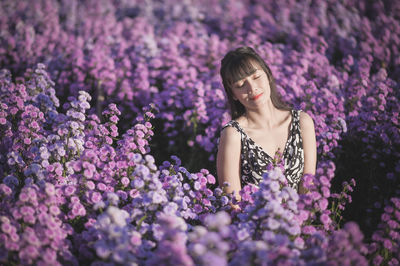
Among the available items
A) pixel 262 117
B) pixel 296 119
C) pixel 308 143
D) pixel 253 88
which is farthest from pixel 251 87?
pixel 308 143

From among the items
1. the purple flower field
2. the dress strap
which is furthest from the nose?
the purple flower field

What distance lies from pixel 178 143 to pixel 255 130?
152 centimetres

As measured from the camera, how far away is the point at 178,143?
164 inches

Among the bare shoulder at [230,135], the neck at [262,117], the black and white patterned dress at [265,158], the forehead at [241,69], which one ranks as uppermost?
the forehead at [241,69]

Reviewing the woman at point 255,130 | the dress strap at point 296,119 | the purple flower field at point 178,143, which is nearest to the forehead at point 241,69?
the woman at point 255,130

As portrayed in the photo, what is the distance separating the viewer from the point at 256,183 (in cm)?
280

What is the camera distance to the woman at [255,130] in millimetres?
2645

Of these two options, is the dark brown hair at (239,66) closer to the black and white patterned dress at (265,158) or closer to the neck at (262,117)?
the neck at (262,117)

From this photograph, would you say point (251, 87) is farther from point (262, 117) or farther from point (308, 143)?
point (308, 143)

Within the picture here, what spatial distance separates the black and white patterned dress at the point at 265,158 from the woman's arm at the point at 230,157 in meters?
0.06

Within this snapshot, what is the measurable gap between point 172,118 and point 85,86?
1457 millimetres

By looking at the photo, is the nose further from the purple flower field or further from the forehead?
the purple flower field

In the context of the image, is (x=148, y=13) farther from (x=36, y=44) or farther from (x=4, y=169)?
(x=4, y=169)

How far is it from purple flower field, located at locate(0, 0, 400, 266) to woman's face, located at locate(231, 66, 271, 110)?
0.68 metres
